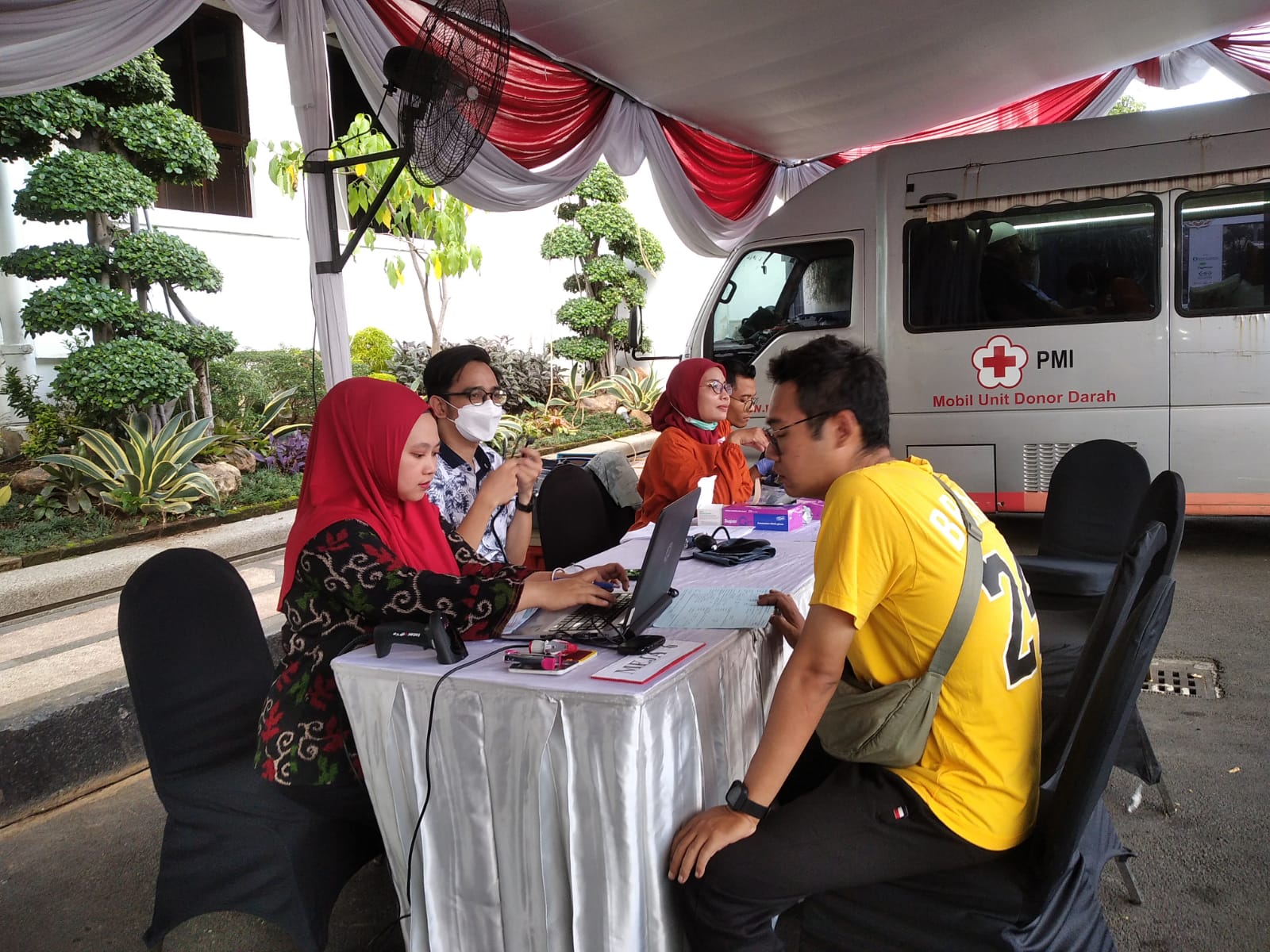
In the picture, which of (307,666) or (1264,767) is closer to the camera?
(307,666)

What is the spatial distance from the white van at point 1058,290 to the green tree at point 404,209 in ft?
11.5

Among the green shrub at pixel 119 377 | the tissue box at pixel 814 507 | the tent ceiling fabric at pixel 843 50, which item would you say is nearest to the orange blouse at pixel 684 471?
the tissue box at pixel 814 507

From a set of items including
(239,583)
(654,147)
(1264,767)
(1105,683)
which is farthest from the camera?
(654,147)

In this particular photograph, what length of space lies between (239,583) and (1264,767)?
3040 millimetres

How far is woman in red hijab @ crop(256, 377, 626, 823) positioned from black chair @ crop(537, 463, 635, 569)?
1.29 m

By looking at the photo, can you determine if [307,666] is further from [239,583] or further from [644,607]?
[644,607]

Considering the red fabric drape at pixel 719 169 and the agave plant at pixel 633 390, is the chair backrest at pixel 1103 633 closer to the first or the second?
the red fabric drape at pixel 719 169

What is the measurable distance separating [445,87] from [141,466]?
3.83 meters

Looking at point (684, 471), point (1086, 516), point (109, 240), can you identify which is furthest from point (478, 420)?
point (109, 240)

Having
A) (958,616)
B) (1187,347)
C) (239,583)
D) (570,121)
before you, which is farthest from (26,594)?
(1187,347)

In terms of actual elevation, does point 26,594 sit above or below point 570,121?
below

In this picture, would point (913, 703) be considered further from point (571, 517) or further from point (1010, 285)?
point (1010, 285)

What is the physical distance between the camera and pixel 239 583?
235 centimetres

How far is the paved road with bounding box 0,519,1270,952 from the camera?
2.24 m
